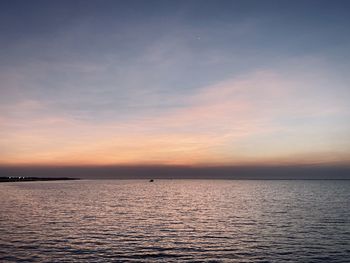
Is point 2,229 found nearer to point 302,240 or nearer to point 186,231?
point 186,231

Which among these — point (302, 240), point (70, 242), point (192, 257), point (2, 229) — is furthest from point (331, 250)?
point (2, 229)

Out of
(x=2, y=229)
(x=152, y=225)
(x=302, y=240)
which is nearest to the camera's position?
(x=302, y=240)

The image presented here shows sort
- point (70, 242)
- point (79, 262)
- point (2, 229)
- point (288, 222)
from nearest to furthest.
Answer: point (79, 262) < point (70, 242) < point (2, 229) < point (288, 222)

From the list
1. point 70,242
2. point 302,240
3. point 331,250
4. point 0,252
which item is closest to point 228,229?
point 302,240

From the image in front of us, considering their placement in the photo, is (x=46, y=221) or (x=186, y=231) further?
(x=46, y=221)

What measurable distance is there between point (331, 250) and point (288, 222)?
20374 millimetres

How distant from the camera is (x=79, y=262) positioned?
96.3 feet

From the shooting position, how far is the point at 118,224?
5194cm

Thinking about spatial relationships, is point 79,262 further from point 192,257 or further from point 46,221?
point 46,221

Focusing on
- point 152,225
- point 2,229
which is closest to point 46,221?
point 2,229

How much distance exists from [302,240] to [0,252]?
3281 cm

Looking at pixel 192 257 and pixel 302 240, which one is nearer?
pixel 192 257

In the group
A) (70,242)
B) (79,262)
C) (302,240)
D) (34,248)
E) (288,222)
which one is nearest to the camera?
(79,262)

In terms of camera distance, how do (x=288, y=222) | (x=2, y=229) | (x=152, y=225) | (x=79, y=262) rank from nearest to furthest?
(x=79, y=262) < (x=2, y=229) < (x=152, y=225) < (x=288, y=222)
